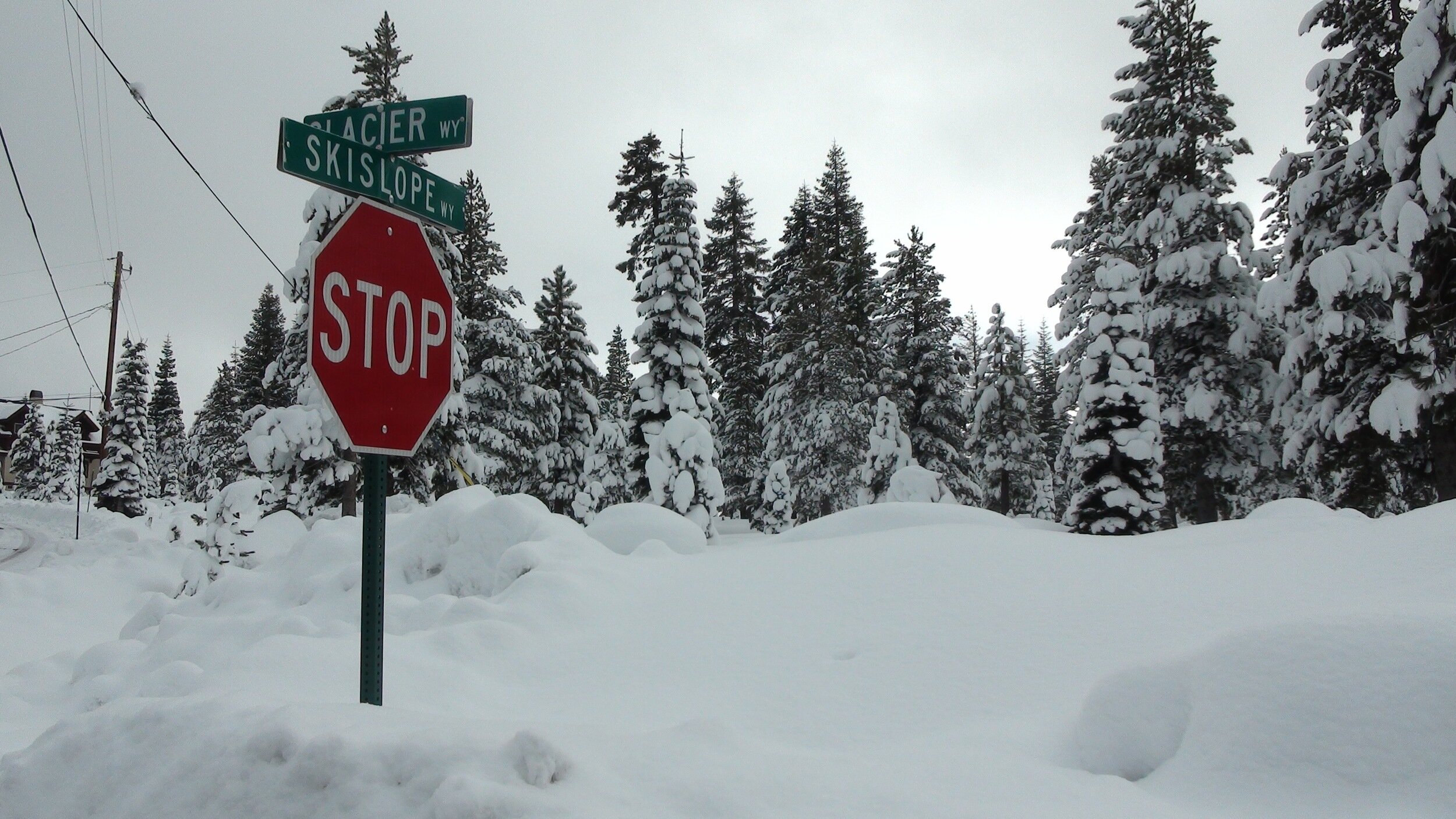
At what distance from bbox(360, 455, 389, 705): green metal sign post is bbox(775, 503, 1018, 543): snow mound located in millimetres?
8194

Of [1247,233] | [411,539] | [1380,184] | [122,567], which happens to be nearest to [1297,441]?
[1380,184]

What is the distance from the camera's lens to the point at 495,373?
2900 cm

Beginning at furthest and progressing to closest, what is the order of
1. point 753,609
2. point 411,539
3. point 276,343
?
1. point 276,343
2. point 411,539
3. point 753,609

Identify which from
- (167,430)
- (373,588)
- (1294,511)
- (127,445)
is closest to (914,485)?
(1294,511)

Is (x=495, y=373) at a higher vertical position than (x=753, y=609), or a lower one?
higher

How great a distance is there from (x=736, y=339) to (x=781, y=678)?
95.3 ft

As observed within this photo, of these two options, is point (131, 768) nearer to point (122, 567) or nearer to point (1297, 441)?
point (122, 567)

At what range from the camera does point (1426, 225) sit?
12086 millimetres

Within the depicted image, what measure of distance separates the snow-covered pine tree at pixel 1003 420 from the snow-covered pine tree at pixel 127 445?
4162cm

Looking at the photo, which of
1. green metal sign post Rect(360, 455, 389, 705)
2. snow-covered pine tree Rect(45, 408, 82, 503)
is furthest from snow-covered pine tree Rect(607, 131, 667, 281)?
snow-covered pine tree Rect(45, 408, 82, 503)

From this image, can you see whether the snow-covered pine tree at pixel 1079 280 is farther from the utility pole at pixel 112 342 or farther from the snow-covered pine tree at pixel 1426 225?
the utility pole at pixel 112 342

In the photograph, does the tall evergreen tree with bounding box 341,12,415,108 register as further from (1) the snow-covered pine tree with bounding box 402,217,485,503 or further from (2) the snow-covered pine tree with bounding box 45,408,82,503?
(2) the snow-covered pine tree with bounding box 45,408,82,503

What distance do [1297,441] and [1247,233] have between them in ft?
23.7

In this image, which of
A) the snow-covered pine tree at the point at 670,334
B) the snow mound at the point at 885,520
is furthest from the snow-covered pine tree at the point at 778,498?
the snow mound at the point at 885,520
